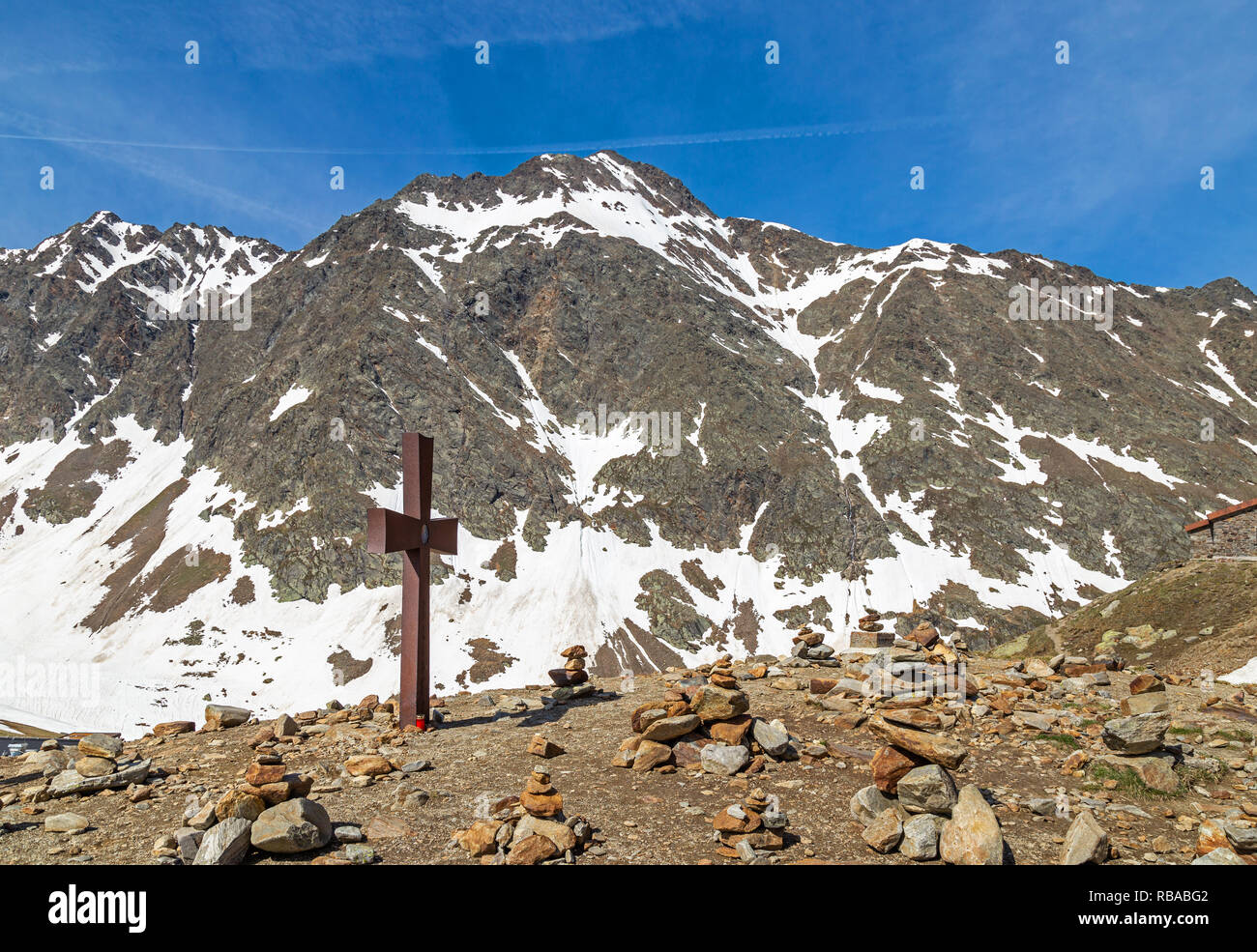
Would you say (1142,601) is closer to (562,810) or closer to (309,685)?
(562,810)

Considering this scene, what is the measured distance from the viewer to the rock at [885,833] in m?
7.11

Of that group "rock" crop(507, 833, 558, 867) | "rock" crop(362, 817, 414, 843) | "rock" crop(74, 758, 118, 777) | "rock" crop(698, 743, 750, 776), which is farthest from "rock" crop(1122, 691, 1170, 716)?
"rock" crop(74, 758, 118, 777)

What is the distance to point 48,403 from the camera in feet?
445

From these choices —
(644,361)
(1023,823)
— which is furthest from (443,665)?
(644,361)

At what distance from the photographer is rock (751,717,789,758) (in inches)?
396

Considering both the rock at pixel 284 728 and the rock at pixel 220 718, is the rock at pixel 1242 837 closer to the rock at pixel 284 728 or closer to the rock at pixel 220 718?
the rock at pixel 284 728

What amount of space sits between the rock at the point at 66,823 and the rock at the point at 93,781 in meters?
1.53

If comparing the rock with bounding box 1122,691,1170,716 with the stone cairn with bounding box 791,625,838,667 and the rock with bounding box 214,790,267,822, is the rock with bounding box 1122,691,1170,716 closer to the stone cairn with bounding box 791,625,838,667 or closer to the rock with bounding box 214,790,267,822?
the stone cairn with bounding box 791,625,838,667

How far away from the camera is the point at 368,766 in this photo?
1033 cm

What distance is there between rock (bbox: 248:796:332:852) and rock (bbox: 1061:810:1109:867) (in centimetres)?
826

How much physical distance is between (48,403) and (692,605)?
148 metres

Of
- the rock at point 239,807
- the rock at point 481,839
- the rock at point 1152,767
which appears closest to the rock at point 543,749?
the rock at point 481,839
